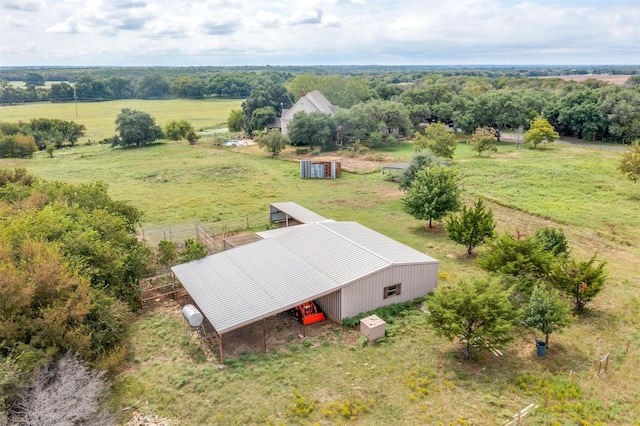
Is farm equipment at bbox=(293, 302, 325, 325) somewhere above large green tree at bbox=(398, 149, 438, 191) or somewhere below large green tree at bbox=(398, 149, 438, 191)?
below

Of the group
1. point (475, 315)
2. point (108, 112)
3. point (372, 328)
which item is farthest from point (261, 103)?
point (475, 315)

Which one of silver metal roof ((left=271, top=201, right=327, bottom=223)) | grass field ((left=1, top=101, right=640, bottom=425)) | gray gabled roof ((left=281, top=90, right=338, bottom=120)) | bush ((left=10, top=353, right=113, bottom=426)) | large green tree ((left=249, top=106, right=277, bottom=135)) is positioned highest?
gray gabled roof ((left=281, top=90, right=338, bottom=120))

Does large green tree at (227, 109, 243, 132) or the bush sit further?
large green tree at (227, 109, 243, 132)

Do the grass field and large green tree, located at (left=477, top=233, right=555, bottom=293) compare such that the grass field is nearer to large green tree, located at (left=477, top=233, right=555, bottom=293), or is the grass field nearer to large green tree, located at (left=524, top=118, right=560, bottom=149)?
large green tree, located at (left=477, top=233, right=555, bottom=293)

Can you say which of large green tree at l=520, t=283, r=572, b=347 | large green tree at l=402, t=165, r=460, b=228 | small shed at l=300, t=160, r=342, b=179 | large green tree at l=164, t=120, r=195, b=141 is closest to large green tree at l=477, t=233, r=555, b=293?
large green tree at l=520, t=283, r=572, b=347

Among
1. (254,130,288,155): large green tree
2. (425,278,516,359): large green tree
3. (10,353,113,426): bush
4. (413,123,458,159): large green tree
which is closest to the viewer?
(10,353,113,426): bush

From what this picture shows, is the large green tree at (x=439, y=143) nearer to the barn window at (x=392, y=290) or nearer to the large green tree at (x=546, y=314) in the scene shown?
the barn window at (x=392, y=290)
